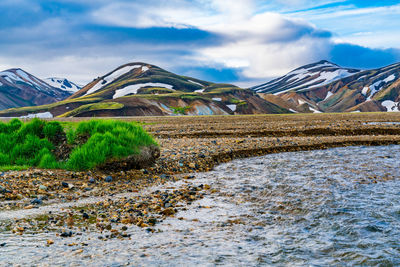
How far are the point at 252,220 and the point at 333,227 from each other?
6.55 ft

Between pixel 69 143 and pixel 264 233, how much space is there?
36.6 ft

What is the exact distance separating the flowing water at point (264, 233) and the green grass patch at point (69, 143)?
11.2ft

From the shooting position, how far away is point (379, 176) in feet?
46.5

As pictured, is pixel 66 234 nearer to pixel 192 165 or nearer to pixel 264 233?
pixel 264 233

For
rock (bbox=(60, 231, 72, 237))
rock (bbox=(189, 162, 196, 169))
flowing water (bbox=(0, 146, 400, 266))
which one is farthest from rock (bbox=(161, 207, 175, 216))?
rock (bbox=(189, 162, 196, 169))

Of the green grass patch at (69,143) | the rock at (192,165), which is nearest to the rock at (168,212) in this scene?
the green grass patch at (69,143)

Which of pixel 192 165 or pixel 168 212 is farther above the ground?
pixel 192 165

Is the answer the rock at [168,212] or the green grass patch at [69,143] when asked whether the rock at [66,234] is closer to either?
the rock at [168,212]

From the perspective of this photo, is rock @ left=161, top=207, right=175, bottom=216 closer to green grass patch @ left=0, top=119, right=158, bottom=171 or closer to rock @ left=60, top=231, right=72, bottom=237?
rock @ left=60, top=231, right=72, bottom=237

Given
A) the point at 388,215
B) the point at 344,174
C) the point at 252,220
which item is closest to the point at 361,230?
the point at 388,215

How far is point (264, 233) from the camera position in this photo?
770 centimetres

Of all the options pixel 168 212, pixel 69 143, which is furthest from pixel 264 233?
pixel 69 143

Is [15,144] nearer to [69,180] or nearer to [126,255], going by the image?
[69,180]

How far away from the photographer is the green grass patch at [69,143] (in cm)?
1388
